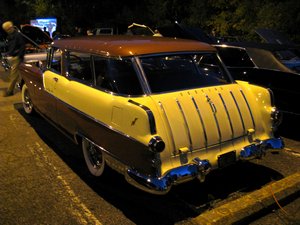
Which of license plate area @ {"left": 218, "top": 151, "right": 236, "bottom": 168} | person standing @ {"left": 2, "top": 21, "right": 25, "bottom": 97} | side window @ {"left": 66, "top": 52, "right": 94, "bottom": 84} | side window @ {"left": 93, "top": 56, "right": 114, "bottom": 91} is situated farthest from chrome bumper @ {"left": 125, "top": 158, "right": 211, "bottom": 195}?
person standing @ {"left": 2, "top": 21, "right": 25, "bottom": 97}

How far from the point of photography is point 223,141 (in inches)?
150

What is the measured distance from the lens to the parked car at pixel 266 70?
5.61m

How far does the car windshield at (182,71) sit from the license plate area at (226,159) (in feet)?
2.69

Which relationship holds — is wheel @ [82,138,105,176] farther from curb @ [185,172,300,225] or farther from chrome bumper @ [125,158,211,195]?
curb @ [185,172,300,225]

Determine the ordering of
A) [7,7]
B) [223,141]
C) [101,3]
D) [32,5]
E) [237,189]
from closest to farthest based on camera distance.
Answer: [223,141], [237,189], [101,3], [32,5], [7,7]

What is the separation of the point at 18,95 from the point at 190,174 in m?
6.80

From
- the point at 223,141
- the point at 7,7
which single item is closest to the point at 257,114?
the point at 223,141

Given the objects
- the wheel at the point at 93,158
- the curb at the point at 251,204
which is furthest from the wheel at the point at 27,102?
the curb at the point at 251,204

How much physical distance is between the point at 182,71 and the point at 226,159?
1159 millimetres

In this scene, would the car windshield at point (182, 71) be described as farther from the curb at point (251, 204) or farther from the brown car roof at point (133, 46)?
the curb at point (251, 204)

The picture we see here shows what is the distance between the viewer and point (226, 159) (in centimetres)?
378

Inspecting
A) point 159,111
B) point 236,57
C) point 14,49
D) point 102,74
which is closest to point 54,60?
point 102,74

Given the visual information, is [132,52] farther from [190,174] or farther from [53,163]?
[53,163]

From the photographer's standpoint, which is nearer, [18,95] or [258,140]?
[258,140]
